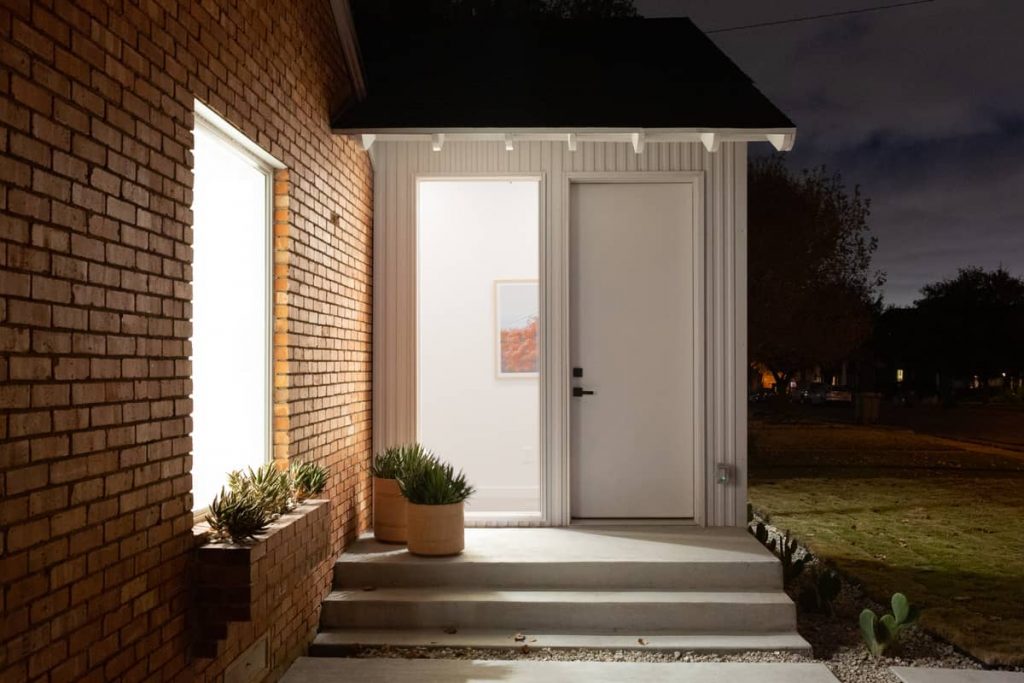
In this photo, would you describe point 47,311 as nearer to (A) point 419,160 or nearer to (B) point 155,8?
(B) point 155,8

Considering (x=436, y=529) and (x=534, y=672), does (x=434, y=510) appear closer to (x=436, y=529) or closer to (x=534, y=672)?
(x=436, y=529)

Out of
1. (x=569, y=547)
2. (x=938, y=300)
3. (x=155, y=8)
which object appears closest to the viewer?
(x=155, y=8)

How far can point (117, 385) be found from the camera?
3027 mm

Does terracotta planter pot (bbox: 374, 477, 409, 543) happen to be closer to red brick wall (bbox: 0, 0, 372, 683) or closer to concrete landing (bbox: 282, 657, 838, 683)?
concrete landing (bbox: 282, 657, 838, 683)

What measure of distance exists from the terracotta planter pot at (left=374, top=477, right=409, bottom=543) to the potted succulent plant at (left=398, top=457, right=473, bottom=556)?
1.09 feet

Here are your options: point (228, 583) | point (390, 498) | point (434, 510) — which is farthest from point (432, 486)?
point (228, 583)

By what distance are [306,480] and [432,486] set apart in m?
1.32

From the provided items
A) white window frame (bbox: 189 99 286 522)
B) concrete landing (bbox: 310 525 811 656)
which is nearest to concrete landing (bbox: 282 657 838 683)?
concrete landing (bbox: 310 525 811 656)

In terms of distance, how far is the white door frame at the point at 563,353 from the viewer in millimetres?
7109

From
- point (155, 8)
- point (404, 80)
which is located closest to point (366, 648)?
point (155, 8)

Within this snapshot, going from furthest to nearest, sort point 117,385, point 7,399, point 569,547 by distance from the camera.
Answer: point 569,547 < point 117,385 < point 7,399

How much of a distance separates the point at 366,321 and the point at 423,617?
2.54 meters

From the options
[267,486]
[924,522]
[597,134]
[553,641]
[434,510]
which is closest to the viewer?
[267,486]

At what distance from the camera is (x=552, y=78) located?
6785 millimetres
